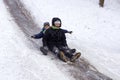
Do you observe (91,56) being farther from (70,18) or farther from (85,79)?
(70,18)

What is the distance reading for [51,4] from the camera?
2327cm

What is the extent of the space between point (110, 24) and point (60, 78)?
10.4 meters

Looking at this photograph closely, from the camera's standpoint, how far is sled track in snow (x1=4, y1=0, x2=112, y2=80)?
32.4 feet

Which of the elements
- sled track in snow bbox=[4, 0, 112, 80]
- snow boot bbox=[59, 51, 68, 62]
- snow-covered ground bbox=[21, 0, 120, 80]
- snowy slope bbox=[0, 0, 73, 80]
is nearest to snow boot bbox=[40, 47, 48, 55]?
snowy slope bbox=[0, 0, 73, 80]

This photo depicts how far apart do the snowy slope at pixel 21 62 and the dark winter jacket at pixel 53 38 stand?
1.90 ft

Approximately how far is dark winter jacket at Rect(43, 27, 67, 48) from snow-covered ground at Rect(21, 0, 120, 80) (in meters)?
1.17

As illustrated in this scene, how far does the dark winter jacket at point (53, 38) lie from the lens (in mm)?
11828

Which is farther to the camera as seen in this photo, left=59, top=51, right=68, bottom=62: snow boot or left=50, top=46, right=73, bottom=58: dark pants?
left=50, top=46, right=73, bottom=58: dark pants

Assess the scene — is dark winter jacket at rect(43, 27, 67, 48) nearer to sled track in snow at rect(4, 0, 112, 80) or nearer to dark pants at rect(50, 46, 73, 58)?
dark pants at rect(50, 46, 73, 58)

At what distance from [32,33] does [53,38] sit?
3014mm

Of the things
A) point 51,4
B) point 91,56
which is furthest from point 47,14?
point 91,56

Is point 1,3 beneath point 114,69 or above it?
above

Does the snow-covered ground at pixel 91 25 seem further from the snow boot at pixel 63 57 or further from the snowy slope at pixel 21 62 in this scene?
the snowy slope at pixel 21 62

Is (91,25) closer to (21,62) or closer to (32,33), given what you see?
(32,33)
